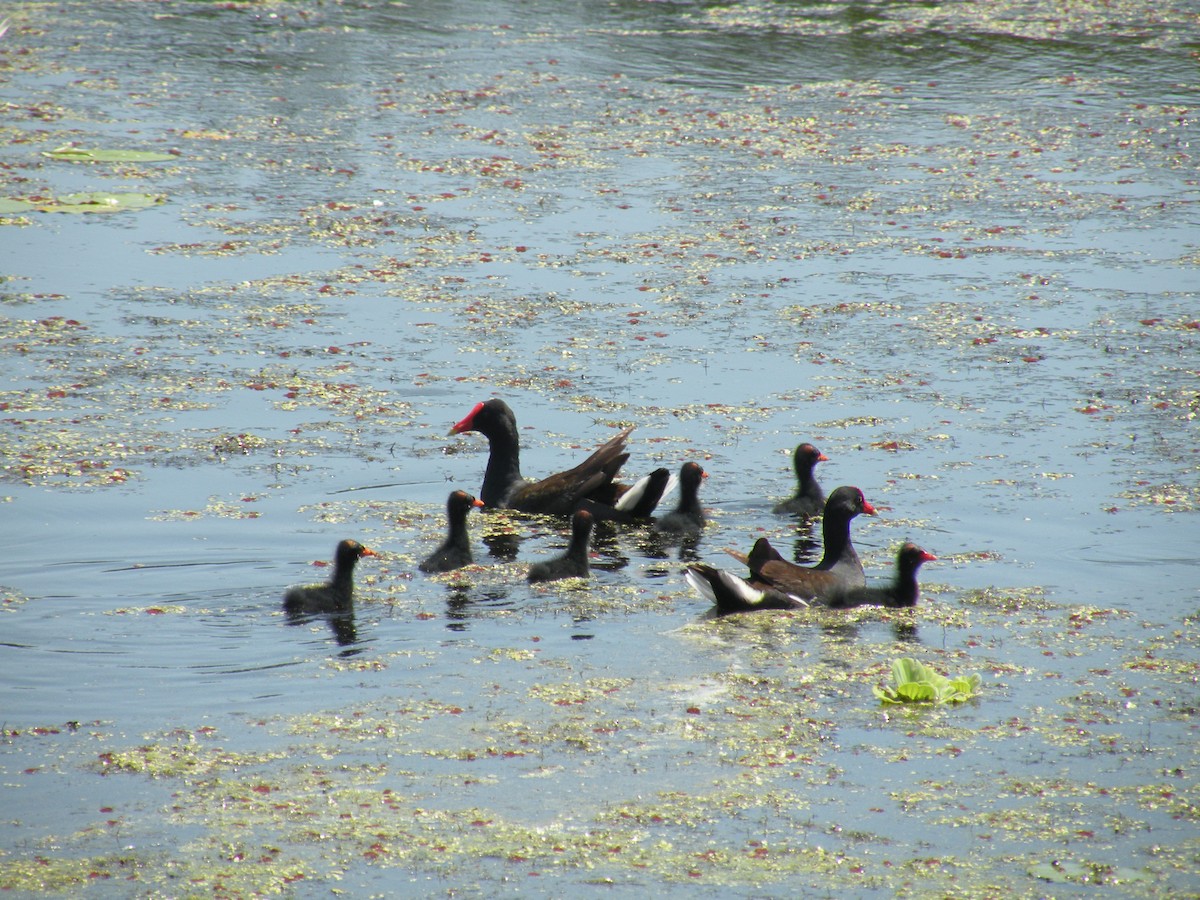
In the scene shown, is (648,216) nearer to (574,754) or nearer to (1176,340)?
(1176,340)

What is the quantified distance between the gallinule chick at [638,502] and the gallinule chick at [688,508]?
0.14 m

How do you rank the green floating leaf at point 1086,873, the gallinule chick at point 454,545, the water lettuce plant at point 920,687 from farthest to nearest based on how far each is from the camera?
the gallinule chick at point 454,545 < the water lettuce plant at point 920,687 < the green floating leaf at point 1086,873

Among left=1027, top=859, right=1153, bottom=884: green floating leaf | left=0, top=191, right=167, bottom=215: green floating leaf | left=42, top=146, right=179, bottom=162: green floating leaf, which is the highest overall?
left=42, top=146, right=179, bottom=162: green floating leaf

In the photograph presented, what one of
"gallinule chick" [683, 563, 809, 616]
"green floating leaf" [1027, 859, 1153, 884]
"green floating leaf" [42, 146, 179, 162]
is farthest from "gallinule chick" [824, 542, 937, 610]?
"green floating leaf" [42, 146, 179, 162]

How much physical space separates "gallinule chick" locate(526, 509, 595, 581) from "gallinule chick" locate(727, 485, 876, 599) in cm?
79

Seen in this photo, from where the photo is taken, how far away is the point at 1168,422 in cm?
1028

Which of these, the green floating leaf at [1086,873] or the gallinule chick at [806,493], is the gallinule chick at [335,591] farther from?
the green floating leaf at [1086,873]

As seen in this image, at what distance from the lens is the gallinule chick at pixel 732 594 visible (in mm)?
7703

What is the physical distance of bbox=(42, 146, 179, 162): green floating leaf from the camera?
16.0m

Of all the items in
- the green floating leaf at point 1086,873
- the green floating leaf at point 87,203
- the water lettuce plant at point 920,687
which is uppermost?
the green floating leaf at point 87,203

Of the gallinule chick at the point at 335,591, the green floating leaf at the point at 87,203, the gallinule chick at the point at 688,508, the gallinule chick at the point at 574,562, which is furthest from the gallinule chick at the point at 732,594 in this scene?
the green floating leaf at the point at 87,203

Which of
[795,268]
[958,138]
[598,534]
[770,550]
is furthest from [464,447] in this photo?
[958,138]

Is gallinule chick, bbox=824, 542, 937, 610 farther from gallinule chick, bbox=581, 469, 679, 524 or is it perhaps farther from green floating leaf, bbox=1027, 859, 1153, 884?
green floating leaf, bbox=1027, 859, 1153, 884

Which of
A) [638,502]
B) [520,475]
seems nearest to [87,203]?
[520,475]
